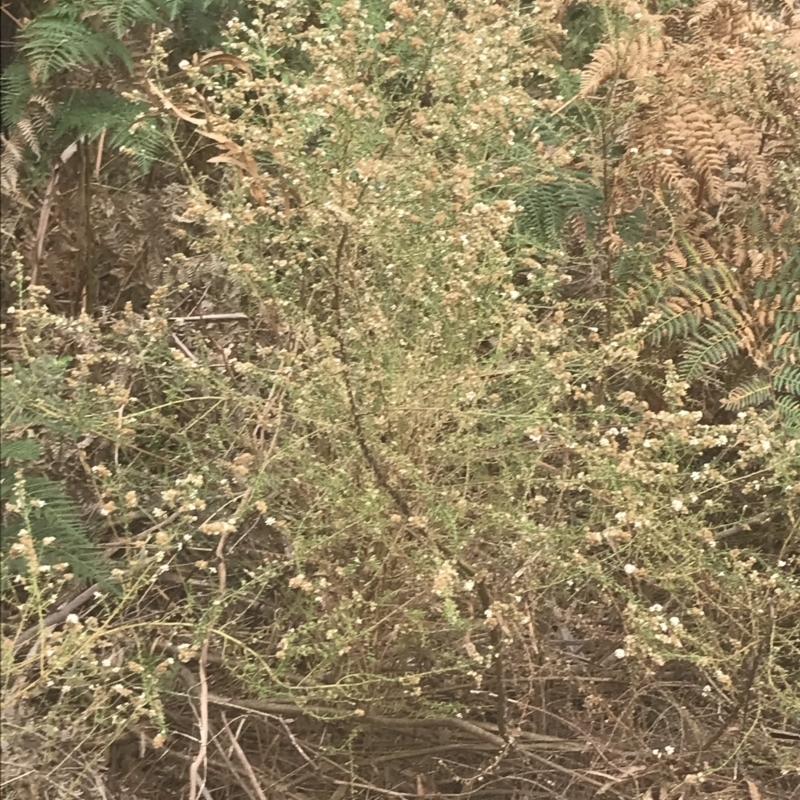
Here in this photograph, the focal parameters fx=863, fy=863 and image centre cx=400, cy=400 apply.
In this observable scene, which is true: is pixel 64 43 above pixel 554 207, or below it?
above

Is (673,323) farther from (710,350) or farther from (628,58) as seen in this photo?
(628,58)

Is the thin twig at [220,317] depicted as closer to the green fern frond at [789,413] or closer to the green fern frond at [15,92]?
the green fern frond at [15,92]

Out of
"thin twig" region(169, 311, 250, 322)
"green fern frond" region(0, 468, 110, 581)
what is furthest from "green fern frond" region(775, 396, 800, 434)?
"green fern frond" region(0, 468, 110, 581)

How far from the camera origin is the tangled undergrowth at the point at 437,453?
1.12m

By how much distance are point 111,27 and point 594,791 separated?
143cm

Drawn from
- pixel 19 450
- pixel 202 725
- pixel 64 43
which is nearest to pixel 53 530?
pixel 19 450

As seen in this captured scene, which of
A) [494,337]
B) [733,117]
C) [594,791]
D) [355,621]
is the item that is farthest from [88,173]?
[594,791]

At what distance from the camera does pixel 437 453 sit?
1170 millimetres

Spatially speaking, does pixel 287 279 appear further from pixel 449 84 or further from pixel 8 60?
pixel 8 60

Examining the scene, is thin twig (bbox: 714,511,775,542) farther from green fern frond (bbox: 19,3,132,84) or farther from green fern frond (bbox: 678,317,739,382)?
green fern frond (bbox: 19,3,132,84)

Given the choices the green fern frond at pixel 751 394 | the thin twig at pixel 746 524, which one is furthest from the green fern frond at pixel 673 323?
the thin twig at pixel 746 524

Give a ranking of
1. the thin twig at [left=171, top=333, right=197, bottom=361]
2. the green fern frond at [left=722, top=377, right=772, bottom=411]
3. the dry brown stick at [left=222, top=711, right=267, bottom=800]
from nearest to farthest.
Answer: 1. the dry brown stick at [left=222, top=711, right=267, bottom=800]
2. the green fern frond at [left=722, top=377, right=772, bottom=411]
3. the thin twig at [left=171, top=333, right=197, bottom=361]

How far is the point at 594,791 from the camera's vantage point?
1265mm

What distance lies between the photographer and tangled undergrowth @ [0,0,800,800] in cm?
112
